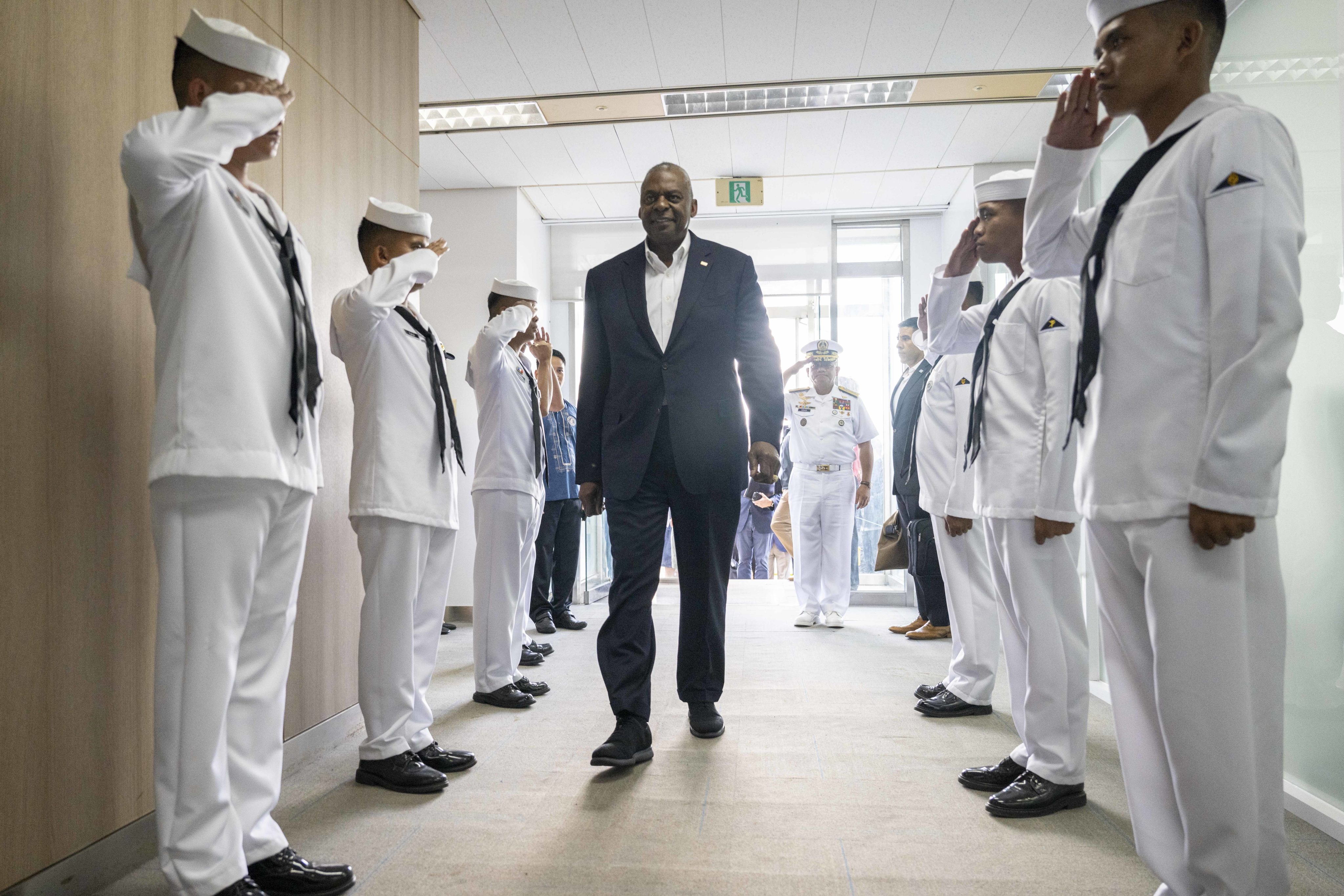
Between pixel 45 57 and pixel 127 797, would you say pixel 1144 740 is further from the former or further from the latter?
pixel 45 57

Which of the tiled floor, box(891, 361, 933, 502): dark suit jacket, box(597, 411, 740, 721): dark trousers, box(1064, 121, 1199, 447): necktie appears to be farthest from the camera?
box(891, 361, 933, 502): dark suit jacket

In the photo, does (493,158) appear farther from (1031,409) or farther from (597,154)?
(1031,409)

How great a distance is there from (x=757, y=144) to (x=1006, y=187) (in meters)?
3.19

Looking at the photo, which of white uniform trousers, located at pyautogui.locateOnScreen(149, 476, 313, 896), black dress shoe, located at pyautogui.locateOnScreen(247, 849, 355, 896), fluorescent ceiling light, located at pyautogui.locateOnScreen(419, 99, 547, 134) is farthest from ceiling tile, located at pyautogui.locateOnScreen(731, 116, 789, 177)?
black dress shoe, located at pyautogui.locateOnScreen(247, 849, 355, 896)

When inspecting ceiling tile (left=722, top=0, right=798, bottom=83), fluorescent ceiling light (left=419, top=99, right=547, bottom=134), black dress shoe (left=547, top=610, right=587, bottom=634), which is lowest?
black dress shoe (left=547, top=610, right=587, bottom=634)

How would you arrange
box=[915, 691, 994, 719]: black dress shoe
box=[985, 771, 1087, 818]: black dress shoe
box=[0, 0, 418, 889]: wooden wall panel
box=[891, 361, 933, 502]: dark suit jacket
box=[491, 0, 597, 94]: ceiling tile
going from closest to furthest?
box=[0, 0, 418, 889]: wooden wall panel, box=[985, 771, 1087, 818]: black dress shoe, box=[915, 691, 994, 719]: black dress shoe, box=[491, 0, 597, 94]: ceiling tile, box=[891, 361, 933, 502]: dark suit jacket

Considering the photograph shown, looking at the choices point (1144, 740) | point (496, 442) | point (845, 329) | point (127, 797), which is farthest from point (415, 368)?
point (845, 329)

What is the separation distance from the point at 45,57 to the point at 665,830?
82.8 inches

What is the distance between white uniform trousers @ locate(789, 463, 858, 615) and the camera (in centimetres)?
540

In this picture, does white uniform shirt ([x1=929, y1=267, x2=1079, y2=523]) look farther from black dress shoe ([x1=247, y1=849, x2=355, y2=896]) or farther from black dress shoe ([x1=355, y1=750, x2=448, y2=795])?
black dress shoe ([x1=247, y1=849, x2=355, y2=896])

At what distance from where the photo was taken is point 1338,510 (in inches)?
86.6

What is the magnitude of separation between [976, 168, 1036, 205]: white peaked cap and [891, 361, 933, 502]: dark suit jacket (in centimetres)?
173

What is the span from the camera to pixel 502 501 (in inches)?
132

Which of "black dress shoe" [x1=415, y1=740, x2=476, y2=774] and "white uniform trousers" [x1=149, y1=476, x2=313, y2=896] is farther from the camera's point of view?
"black dress shoe" [x1=415, y1=740, x2=476, y2=774]
